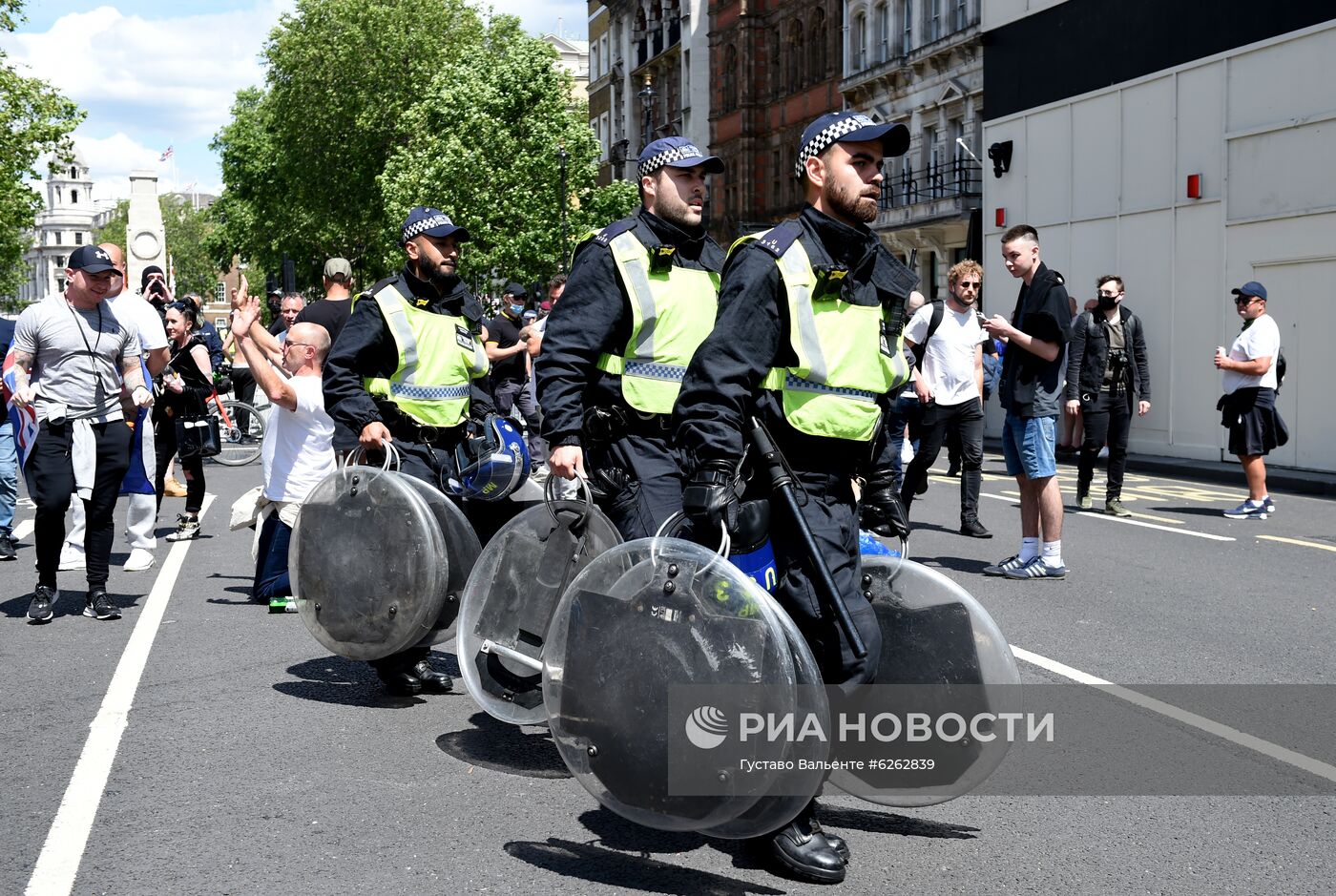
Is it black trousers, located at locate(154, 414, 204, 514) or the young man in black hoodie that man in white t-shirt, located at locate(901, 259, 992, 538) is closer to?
the young man in black hoodie

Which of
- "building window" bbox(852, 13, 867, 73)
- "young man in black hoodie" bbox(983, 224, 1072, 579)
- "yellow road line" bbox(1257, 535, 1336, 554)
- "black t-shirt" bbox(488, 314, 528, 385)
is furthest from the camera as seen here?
"building window" bbox(852, 13, 867, 73)

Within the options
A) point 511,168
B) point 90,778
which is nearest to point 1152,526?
point 90,778

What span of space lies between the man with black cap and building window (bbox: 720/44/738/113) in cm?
3580

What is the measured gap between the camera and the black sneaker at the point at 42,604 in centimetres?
859

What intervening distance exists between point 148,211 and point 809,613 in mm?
65532

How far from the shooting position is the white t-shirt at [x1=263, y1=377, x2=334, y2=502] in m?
8.78

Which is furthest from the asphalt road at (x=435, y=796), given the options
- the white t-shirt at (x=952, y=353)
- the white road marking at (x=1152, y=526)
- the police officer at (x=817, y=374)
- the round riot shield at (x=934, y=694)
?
the white road marking at (x=1152, y=526)

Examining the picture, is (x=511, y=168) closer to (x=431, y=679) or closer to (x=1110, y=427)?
(x=1110, y=427)

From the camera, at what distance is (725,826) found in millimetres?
3996

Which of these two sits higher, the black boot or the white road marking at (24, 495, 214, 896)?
the black boot

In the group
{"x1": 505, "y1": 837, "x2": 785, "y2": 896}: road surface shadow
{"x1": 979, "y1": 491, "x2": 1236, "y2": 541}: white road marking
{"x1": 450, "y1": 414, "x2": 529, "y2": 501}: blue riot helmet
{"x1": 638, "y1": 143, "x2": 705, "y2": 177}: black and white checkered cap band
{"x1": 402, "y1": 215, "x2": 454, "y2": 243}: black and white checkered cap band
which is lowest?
{"x1": 979, "y1": 491, "x2": 1236, "y2": 541}: white road marking

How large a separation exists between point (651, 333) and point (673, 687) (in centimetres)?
189

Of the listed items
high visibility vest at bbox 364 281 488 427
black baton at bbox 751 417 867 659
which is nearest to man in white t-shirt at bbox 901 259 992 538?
high visibility vest at bbox 364 281 488 427

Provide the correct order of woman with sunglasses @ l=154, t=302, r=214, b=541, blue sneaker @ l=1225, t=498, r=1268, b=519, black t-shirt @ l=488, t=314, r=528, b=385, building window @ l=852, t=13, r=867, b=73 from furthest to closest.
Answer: building window @ l=852, t=13, r=867, b=73 < black t-shirt @ l=488, t=314, r=528, b=385 < blue sneaker @ l=1225, t=498, r=1268, b=519 < woman with sunglasses @ l=154, t=302, r=214, b=541
